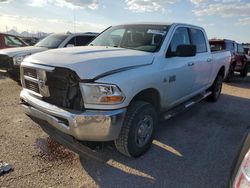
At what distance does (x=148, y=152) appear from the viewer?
3818 mm

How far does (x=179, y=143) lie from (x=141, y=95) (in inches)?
49.1

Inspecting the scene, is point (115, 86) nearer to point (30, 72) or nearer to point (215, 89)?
point (30, 72)

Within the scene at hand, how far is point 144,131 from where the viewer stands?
3598mm

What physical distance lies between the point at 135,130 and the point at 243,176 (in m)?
1.86

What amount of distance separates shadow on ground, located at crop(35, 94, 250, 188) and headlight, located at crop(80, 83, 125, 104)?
0.59 meters

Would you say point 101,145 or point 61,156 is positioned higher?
point 101,145

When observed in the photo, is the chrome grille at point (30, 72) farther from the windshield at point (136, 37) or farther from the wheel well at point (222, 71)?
the wheel well at point (222, 71)

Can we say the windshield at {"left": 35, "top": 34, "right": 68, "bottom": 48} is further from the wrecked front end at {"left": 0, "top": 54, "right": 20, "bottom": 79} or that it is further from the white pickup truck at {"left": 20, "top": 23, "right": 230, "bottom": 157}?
the white pickup truck at {"left": 20, "top": 23, "right": 230, "bottom": 157}

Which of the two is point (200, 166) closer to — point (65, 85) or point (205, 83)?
point (65, 85)

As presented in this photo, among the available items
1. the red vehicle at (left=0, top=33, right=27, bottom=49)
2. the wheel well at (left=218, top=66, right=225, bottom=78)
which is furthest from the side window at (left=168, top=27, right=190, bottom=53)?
the red vehicle at (left=0, top=33, right=27, bottom=49)

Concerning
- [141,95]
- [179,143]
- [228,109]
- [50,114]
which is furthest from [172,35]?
[228,109]

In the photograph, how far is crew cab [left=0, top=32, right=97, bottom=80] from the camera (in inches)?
279

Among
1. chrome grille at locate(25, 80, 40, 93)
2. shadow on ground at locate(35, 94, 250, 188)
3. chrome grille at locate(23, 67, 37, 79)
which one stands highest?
chrome grille at locate(23, 67, 37, 79)

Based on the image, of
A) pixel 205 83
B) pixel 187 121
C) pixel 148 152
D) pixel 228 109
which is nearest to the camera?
pixel 148 152
